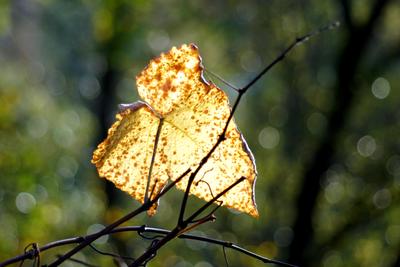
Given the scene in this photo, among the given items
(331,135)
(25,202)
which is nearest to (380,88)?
(331,135)

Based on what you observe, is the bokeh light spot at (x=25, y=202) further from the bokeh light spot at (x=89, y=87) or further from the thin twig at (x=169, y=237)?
the bokeh light spot at (x=89, y=87)

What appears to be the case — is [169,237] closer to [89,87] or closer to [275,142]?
[275,142]

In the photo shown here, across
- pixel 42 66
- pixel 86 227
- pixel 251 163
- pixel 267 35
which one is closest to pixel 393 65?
pixel 267 35

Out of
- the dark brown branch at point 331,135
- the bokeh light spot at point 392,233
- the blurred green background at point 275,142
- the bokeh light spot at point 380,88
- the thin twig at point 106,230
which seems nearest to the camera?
the thin twig at point 106,230

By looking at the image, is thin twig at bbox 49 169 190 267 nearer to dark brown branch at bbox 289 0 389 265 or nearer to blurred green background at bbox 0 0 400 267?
blurred green background at bbox 0 0 400 267

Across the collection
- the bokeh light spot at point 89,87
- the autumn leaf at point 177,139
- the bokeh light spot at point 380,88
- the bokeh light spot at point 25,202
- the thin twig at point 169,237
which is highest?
the bokeh light spot at point 89,87

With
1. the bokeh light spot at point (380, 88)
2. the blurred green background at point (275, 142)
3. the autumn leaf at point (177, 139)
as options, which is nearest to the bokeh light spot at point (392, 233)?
the blurred green background at point (275, 142)

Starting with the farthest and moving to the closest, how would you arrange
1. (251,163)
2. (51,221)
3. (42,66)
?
(42,66)
(51,221)
(251,163)

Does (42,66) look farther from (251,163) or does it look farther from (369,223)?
(251,163)
